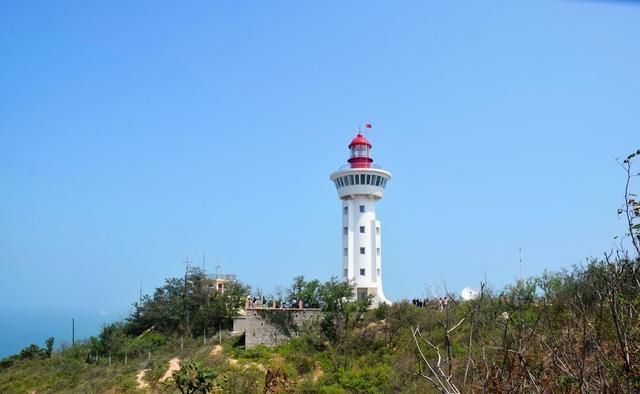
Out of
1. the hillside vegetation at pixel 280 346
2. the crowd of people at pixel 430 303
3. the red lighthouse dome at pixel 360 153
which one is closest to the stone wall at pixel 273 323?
the hillside vegetation at pixel 280 346

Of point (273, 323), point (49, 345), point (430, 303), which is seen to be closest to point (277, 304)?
point (273, 323)

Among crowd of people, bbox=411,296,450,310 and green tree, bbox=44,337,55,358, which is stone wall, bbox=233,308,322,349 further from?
green tree, bbox=44,337,55,358

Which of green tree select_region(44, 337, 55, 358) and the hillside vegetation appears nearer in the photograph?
the hillside vegetation

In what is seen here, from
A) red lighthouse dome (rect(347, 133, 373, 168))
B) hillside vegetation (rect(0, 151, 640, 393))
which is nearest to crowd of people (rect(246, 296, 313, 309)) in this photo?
hillside vegetation (rect(0, 151, 640, 393))

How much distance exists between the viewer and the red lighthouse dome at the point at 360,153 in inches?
1586

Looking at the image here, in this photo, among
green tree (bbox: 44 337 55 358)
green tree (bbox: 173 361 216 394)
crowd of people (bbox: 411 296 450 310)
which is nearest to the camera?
green tree (bbox: 173 361 216 394)

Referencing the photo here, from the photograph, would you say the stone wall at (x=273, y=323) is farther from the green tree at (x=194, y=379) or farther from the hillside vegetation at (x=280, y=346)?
the green tree at (x=194, y=379)

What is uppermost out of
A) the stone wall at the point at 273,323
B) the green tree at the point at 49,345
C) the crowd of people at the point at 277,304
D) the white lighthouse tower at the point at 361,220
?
the white lighthouse tower at the point at 361,220

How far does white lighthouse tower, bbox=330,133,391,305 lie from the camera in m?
38.5

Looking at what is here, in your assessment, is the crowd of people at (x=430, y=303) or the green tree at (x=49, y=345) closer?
the crowd of people at (x=430, y=303)

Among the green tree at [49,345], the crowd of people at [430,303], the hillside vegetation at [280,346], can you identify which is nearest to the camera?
the hillside vegetation at [280,346]

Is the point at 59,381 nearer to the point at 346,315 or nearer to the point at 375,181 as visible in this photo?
the point at 346,315

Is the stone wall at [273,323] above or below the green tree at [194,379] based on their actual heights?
above

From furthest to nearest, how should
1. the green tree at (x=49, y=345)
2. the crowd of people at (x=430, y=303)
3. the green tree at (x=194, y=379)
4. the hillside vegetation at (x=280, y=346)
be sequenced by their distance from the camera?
the green tree at (x=49, y=345) < the crowd of people at (x=430, y=303) < the hillside vegetation at (x=280, y=346) < the green tree at (x=194, y=379)
